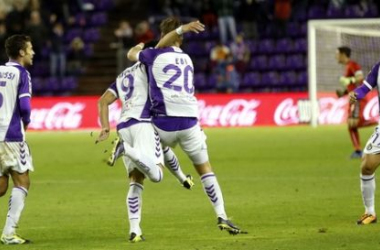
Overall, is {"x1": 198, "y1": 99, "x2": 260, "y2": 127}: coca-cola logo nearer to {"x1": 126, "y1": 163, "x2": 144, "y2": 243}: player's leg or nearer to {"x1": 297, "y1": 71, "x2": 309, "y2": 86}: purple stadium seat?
{"x1": 297, "y1": 71, "x2": 309, "y2": 86}: purple stadium seat

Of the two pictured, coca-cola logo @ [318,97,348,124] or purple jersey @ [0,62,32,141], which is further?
coca-cola logo @ [318,97,348,124]

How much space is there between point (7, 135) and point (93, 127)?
21663 millimetres

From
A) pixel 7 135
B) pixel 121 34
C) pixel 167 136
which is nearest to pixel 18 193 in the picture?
pixel 7 135

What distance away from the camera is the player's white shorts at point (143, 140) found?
37.2 ft

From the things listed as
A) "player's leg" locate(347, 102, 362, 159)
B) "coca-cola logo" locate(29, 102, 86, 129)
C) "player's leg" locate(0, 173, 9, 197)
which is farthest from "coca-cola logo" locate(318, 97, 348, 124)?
"player's leg" locate(0, 173, 9, 197)

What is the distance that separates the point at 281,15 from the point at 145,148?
25124 mm

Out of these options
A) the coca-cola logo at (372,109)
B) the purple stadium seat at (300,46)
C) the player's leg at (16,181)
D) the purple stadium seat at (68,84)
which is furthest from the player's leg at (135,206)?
the purple stadium seat at (68,84)

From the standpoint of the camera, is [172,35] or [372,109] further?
[372,109]

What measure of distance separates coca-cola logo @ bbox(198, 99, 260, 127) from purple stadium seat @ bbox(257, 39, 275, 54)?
14.5 feet

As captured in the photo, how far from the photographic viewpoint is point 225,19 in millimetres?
36281

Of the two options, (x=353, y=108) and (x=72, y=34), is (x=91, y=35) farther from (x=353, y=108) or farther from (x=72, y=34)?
(x=353, y=108)

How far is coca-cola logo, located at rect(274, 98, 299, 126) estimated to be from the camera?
32.2 m

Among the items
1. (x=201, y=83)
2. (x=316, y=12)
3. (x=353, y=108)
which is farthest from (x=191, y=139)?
(x=316, y=12)

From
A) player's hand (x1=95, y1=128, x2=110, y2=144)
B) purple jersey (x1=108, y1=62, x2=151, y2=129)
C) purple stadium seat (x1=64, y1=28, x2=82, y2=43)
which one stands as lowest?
purple stadium seat (x1=64, y1=28, x2=82, y2=43)
